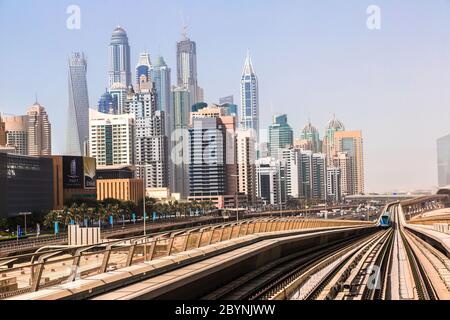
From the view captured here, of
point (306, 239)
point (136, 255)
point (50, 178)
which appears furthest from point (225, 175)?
point (136, 255)

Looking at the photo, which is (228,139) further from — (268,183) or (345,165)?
(345,165)

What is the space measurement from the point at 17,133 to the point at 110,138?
43131 millimetres

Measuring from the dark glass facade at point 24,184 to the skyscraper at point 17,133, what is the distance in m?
11.5

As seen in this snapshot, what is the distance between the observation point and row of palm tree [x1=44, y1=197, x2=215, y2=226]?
213 ft

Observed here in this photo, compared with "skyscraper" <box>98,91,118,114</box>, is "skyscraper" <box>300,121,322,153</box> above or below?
below

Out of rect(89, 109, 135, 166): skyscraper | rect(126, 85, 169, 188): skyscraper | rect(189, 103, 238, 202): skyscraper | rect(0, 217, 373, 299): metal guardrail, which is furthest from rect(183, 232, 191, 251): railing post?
rect(89, 109, 135, 166): skyscraper

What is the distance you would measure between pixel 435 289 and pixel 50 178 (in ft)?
244

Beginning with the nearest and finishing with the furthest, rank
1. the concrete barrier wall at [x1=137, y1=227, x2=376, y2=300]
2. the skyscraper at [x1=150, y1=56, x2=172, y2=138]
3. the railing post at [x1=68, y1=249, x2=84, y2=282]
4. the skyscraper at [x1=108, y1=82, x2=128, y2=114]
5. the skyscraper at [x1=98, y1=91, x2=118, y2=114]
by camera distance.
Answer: the railing post at [x1=68, y1=249, x2=84, y2=282] → the concrete barrier wall at [x1=137, y1=227, x2=376, y2=300] → the skyscraper at [x1=150, y1=56, x2=172, y2=138] → the skyscraper at [x1=108, y1=82, x2=128, y2=114] → the skyscraper at [x1=98, y1=91, x2=118, y2=114]

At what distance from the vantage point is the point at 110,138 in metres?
143

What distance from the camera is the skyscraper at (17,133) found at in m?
92.9

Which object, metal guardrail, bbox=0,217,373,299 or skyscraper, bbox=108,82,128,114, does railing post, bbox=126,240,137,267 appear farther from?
skyscraper, bbox=108,82,128,114

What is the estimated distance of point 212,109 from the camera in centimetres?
8519

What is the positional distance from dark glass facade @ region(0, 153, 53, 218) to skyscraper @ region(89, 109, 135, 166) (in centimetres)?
2997
